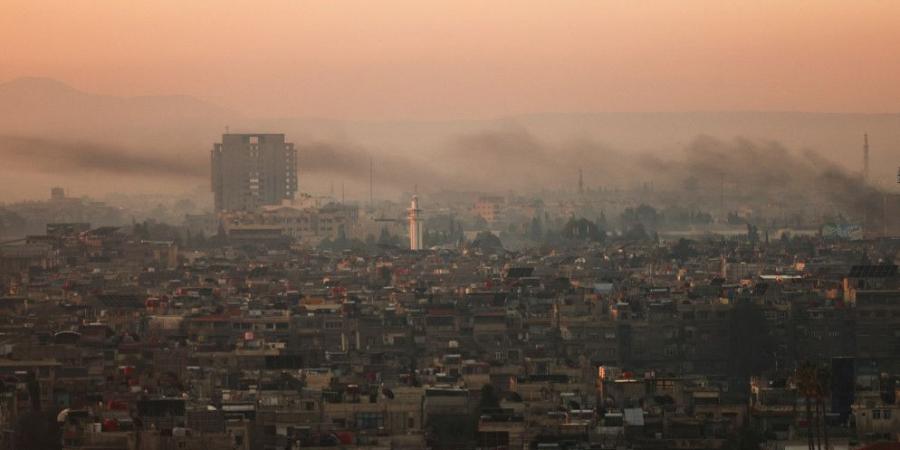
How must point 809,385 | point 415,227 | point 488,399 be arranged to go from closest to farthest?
1. point 809,385
2. point 488,399
3. point 415,227

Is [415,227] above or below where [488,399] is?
above

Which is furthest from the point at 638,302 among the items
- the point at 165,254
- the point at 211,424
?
the point at 165,254

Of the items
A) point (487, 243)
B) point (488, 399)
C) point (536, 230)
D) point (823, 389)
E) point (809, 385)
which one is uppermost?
point (536, 230)

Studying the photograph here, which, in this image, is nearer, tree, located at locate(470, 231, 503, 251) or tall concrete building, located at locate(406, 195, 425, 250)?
tree, located at locate(470, 231, 503, 251)

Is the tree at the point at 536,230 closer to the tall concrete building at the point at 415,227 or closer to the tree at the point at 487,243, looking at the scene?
the tree at the point at 487,243

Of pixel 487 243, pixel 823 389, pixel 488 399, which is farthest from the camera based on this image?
pixel 487 243

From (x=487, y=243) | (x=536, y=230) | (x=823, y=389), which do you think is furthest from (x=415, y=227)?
(x=823, y=389)

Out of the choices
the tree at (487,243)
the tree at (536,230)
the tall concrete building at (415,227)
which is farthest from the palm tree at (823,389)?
the tree at (536,230)

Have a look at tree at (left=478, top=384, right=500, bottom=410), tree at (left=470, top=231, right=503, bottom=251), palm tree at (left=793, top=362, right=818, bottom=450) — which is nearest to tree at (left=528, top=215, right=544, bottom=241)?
tree at (left=470, top=231, right=503, bottom=251)

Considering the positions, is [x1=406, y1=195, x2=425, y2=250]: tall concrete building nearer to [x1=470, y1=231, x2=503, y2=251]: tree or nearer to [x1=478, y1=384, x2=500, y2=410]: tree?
[x1=470, y1=231, x2=503, y2=251]: tree

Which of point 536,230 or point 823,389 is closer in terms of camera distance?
point 823,389

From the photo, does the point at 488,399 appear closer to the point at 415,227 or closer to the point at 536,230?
the point at 415,227
